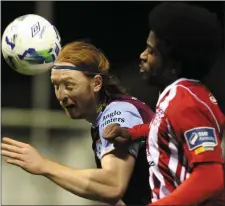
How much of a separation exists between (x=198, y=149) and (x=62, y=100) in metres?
1.05

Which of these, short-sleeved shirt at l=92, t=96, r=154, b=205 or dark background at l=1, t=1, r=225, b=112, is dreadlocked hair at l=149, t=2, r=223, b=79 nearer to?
short-sleeved shirt at l=92, t=96, r=154, b=205

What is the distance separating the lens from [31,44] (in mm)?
3824

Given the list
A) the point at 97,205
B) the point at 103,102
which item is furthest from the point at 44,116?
the point at 103,102

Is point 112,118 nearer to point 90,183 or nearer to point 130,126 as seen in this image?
point 130,126

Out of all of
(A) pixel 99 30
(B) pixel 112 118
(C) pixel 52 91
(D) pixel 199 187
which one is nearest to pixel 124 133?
(B) pixel 112 118

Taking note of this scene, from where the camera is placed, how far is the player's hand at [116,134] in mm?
3373

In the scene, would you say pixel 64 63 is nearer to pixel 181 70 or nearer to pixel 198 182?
pixel 181 70

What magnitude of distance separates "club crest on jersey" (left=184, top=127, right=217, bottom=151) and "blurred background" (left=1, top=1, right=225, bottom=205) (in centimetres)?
437

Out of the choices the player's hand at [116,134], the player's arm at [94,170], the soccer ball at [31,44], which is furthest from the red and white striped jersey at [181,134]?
the soccer ball at [31,44]

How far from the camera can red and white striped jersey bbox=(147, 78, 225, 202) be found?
9.43ft

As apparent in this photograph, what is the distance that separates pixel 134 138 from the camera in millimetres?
3469

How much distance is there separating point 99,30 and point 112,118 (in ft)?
13.0

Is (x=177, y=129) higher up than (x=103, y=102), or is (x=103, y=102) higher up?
(x=177, y=129)

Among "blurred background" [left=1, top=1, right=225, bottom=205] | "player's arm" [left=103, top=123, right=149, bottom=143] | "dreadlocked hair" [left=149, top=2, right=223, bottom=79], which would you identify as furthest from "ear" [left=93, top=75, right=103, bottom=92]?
"blurred background" [left=1, top=1, right=225, bottom=205]
